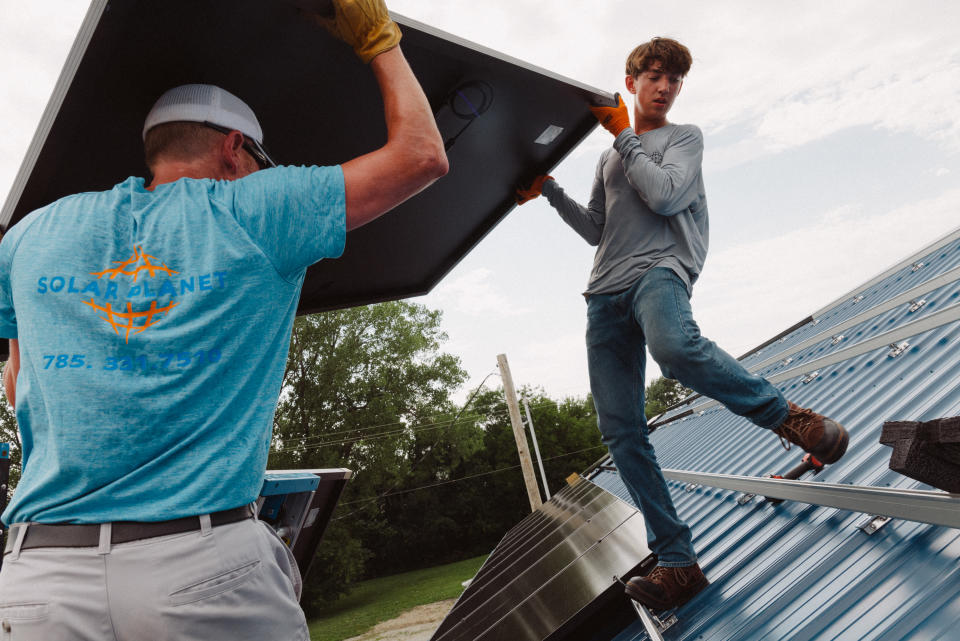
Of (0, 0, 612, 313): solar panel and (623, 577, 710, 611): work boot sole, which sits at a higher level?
(0, 0, 612, 313): solar panel

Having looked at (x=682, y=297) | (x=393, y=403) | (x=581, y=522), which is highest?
(x=393, y=403)

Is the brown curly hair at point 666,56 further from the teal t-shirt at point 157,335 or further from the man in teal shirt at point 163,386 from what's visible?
the teal t-shirt at point 157,335

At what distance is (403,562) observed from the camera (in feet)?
126

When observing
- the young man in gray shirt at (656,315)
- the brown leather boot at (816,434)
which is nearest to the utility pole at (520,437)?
the young man in gray shirt at (656,315)

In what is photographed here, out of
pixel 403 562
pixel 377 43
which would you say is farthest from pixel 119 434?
pixel 403 562

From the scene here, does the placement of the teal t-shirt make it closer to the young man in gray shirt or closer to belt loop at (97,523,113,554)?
belt loop at (97,523,113,554)

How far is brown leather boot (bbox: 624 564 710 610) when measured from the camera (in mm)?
2566

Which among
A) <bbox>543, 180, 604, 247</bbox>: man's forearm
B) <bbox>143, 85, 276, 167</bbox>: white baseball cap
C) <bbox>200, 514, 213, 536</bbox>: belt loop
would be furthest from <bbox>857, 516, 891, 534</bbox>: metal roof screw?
<bbox>143, 85, 276, 167</bbox>: white baseball cap

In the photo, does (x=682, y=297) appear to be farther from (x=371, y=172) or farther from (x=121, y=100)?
(x=121, y=100)

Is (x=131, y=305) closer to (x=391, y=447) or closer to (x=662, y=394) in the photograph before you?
(x=391, y=447)

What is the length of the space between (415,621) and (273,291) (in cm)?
2254

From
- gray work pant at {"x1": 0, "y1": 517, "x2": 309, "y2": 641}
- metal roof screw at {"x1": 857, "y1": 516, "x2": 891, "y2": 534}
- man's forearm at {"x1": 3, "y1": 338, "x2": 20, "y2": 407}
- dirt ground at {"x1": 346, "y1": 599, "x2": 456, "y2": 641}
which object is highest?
man's forearm at {"x1": 3, "y1": 338, "x2": 20, "y2": 407}

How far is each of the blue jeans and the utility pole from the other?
1791 cm

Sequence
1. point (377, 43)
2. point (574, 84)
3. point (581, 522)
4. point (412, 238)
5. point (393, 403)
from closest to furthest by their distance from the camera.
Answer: point (377, 43) < point (574, 84) < point (412, 238) < point (581, 522) < point (393, 403)
